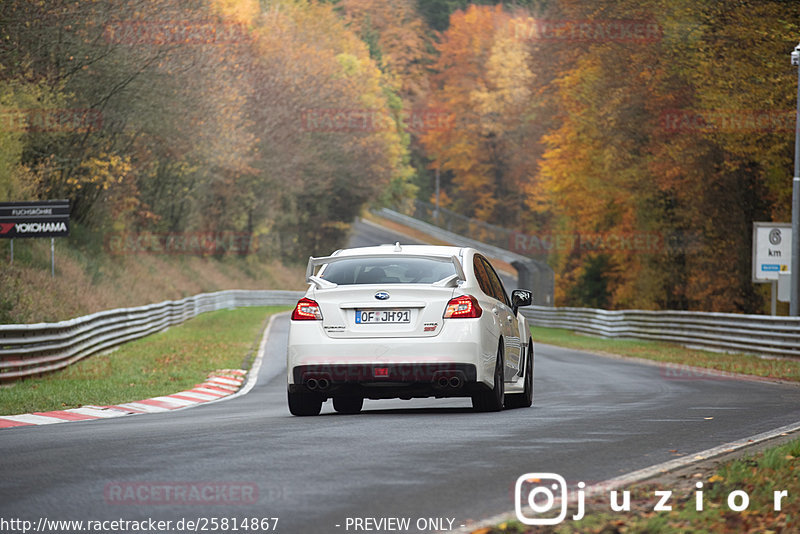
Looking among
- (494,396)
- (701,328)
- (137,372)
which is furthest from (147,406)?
(701,328)

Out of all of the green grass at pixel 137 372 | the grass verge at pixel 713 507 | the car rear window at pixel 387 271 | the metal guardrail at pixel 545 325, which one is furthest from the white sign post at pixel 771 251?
the grass verge at pixel 713 507

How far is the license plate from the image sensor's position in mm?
12156

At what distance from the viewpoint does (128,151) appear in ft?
153

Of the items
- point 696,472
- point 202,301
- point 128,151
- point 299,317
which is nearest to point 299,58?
point 202,301

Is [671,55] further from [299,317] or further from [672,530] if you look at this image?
[672,530]

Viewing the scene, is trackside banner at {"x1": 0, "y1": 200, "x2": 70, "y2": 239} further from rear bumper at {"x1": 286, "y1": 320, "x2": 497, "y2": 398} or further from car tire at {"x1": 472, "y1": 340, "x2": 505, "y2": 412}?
car tire at {"x1": 472, "y1": 340, "x2": 505, "y2": 412}

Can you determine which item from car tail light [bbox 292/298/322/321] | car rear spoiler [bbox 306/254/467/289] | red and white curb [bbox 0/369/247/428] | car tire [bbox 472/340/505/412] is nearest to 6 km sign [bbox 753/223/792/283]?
red and white curb [bbox 0/369/247/428]

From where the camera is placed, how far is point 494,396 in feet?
42.3

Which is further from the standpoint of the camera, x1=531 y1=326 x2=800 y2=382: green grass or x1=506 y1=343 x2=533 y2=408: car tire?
x1=531 y1=326 x2=800 y2=382: green grass

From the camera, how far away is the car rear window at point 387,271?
41.2 feet

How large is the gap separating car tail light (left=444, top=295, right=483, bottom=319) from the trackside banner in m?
17.4

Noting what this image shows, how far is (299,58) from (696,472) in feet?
225

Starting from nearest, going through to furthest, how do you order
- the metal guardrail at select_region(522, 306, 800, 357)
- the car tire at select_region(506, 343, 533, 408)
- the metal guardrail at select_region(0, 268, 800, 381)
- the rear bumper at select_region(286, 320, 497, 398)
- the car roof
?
the rear bumper at select_region(286, 320, 497, 398) → the car roof → the car tire at select_region(506, 343, 533, 408) → the metal guardrail at select_region(0, 268, 800, 381) → the metal guardrail at select_region(522, 306, 800, 357)

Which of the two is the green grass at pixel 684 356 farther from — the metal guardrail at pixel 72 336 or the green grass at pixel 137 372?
the metal guardrail at pixel 72 336
